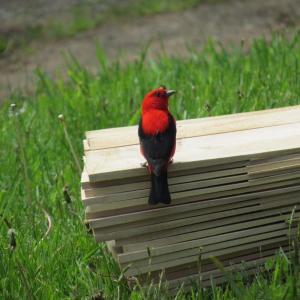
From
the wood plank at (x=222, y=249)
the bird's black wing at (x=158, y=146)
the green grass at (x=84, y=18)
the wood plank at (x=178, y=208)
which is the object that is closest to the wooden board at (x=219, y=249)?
the wood plank at (x=222, y=249)

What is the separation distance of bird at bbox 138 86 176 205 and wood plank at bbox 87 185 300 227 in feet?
0.30

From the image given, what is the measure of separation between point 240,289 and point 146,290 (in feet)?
1.16

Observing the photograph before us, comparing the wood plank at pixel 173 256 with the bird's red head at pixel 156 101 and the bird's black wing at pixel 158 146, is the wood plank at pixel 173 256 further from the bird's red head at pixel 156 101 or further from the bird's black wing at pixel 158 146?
the bird's red head at pixel 156 101

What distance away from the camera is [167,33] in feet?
21.6

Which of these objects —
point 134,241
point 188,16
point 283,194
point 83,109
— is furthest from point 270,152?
point 188,16

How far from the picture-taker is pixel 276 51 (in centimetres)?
454

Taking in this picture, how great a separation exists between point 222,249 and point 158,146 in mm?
443

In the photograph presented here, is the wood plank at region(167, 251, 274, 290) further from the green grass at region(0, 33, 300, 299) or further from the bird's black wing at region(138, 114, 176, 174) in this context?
the bird's black wing at region(138, 114, 176, 174)

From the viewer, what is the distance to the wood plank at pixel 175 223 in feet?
7.36

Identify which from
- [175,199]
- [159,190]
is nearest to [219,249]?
[175,199]

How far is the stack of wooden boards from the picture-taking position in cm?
223

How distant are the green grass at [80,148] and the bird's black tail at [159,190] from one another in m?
0.29

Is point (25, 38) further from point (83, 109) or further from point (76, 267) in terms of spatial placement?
point (76, 267)

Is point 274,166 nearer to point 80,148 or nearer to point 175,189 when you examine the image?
point 175,189
